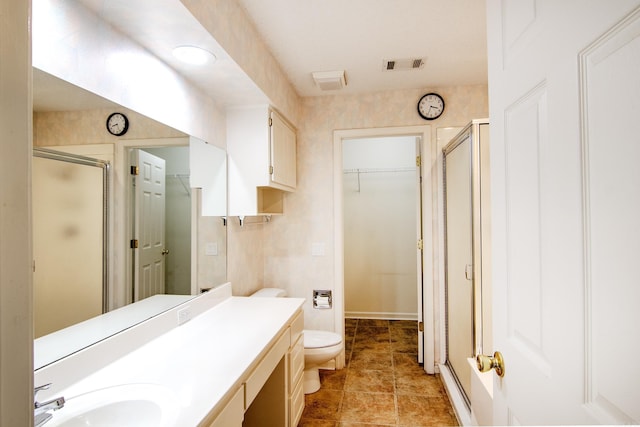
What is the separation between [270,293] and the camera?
2.70 metres

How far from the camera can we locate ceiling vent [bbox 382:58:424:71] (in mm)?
2318

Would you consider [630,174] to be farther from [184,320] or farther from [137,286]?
[184,320]

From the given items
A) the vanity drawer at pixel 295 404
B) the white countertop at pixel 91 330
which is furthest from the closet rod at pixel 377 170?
the white countertop at pixel 91 330

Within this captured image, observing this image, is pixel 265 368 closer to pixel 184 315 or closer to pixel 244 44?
pixel 184 315

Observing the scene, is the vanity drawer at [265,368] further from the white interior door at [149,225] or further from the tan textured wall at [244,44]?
the tan textured wall at [244,44]

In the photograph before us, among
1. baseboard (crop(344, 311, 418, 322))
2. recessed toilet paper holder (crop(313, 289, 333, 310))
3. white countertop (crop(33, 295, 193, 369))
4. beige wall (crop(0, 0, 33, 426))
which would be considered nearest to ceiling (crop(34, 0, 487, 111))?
white countertop (crop(33, 295, 193, 369))

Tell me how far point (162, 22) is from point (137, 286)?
1101 mm

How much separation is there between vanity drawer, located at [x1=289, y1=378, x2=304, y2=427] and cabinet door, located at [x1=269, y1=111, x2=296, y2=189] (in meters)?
1.38

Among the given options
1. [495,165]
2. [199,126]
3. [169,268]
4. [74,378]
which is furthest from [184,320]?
[495,165]

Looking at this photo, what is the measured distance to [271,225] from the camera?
9.87 feet

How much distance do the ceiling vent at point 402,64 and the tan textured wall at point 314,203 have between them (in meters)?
0.43

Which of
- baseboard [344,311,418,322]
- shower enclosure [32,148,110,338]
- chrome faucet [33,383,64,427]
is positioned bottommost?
baseboard [344,311,418,322]

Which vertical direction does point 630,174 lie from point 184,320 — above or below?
above

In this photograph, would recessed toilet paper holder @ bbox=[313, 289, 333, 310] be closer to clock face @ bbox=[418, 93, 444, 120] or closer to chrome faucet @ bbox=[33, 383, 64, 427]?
clock face @ bbox=[418, 93, 444, 120]
